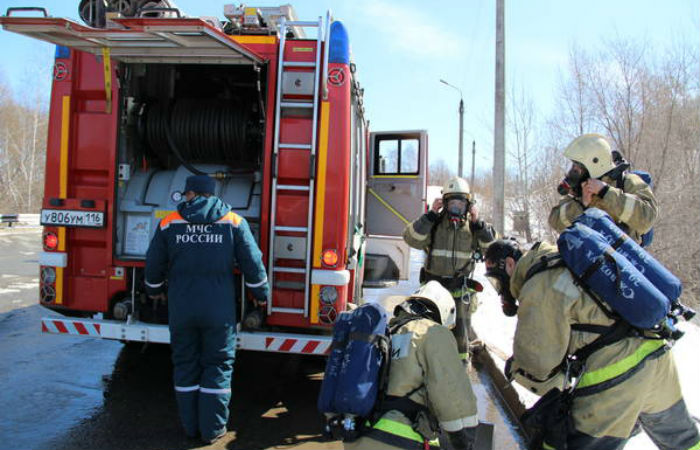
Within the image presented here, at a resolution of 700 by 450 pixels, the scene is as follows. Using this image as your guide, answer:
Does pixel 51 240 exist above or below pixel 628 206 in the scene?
below

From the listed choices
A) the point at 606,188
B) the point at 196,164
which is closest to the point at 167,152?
the point at 196,164

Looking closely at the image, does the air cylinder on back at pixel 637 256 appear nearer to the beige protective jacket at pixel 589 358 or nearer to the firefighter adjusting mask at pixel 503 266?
the beige protective jacket at pixel 589 358

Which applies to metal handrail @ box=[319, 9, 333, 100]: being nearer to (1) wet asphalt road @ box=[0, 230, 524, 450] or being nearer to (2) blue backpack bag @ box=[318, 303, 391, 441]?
(2) blue backpack bag @ box=[318, 303, 391, 441]

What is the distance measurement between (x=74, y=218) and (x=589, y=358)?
158 inches

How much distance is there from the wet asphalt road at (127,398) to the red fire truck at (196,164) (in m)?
0.63

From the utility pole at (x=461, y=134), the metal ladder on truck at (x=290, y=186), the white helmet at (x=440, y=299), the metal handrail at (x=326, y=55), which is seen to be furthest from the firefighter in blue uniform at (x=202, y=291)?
the utility pole at (x=461, y=134)

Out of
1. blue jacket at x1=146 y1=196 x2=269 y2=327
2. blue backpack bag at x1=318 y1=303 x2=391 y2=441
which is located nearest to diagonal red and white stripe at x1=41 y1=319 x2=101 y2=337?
blue jacket at x1=146 y1=196 x2=269 y2=327

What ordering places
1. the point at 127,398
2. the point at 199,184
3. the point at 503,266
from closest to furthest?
the point at 503,266
the point at 199,184
the point at 127,398

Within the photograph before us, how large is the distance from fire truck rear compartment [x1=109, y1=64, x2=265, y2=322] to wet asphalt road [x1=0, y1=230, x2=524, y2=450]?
800mm

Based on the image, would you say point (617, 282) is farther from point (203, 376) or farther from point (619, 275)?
point (203, 376)

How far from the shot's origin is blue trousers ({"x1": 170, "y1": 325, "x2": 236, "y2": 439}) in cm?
368

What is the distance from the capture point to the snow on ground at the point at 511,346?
4.00 m

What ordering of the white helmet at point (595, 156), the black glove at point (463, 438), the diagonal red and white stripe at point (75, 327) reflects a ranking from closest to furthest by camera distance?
the black glove at point (463, 438), the white helmet at point (595, 156), the diagonal red and white stripe at point (75, 327)

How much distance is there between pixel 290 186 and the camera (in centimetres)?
419
